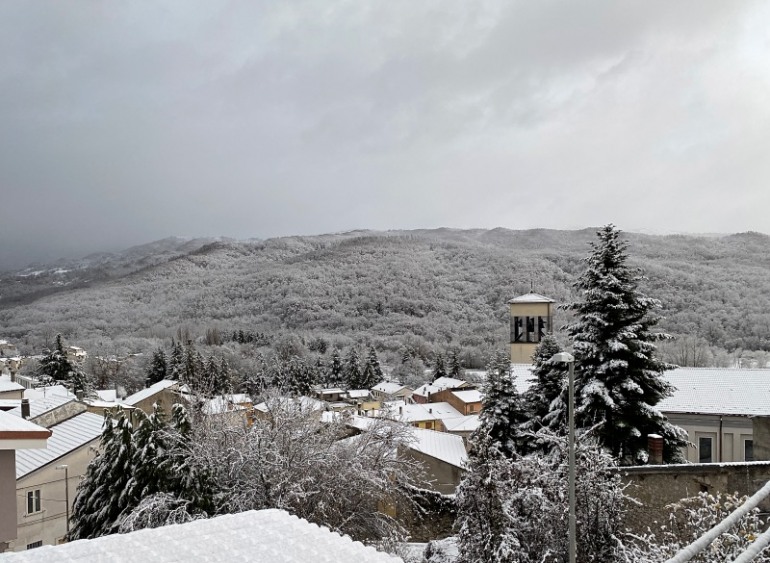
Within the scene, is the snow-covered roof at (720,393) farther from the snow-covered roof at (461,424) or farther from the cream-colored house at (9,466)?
the cream-colored house at (9,466)

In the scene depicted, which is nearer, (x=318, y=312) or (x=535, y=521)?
(x=535, y=521)

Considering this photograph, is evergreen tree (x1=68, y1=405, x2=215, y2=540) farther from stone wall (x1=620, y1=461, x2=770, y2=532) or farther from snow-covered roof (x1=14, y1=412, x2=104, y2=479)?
stone wall (x1=620, y1=461, x2=770, y2=532)

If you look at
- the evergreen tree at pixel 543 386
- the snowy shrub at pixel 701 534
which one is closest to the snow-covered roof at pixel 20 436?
the snowy shrub at pixel 701 534

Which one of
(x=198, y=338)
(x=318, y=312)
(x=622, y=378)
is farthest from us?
(x=318, y=312)

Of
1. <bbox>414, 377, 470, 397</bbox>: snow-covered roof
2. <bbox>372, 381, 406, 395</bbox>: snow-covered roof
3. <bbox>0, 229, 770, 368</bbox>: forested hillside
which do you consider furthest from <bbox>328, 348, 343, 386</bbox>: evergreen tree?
<bbox>0, 229, 770, 368</bbox>: forested hillside

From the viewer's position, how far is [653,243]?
151m

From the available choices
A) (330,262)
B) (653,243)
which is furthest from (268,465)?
(330,262)

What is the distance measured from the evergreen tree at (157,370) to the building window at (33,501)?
180 feet

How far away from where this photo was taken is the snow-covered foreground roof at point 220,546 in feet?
13.5

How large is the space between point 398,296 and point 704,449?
13963cm

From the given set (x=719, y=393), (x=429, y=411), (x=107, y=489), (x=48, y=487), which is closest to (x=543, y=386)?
(x=719, y=393)

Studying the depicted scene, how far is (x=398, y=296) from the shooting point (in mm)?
161000

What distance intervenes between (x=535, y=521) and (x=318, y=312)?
141 meters

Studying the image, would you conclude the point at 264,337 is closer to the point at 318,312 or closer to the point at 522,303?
the point at 318,312
